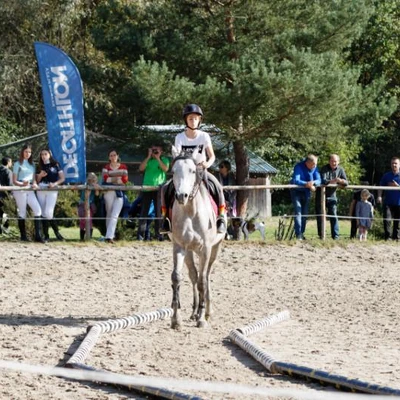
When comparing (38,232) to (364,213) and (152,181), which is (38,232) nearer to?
(152,181)

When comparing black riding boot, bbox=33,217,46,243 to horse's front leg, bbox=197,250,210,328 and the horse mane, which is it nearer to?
horse's front leg, bbox=197,250,210,328

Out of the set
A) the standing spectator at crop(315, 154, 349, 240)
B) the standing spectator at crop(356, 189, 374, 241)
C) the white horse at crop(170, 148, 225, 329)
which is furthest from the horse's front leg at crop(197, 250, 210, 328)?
the standing spectator at crop(356, 189, 374, 241)

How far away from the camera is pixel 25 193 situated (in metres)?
19.8

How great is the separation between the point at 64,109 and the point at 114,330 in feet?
34.4

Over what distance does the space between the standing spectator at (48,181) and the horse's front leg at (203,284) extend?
7295mm

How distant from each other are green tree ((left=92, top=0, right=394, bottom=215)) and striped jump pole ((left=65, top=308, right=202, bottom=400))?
12.9 meters

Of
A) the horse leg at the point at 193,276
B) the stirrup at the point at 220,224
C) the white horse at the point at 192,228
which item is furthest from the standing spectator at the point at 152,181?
the white horse at the point at 192,228

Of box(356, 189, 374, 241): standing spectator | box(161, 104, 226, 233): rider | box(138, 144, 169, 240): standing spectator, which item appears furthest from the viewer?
box(356, 189, 374, 241): standing spectator

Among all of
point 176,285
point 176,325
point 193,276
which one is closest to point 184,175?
point 176,285

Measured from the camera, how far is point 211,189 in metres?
13.1

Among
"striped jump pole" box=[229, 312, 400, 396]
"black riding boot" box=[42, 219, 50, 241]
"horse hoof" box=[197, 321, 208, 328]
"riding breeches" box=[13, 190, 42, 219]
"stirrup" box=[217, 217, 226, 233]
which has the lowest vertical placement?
"horse hoof" box=[197, 321, 208, 328]

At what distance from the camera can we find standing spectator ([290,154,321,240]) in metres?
20.7

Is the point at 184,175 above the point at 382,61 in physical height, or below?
below

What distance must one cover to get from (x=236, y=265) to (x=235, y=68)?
8324 mm
